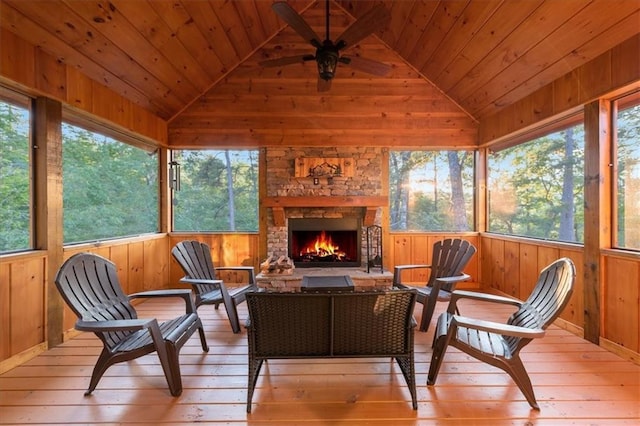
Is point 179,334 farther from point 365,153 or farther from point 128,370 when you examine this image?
point 365,153

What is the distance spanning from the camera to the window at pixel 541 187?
3117 mm

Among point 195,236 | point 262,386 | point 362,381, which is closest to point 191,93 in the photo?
point 195,236

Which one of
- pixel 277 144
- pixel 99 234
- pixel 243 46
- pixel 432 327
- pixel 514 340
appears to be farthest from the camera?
pixel 277 144

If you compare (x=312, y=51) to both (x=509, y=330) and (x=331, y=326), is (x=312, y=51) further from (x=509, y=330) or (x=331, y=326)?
(x=509, y=330)

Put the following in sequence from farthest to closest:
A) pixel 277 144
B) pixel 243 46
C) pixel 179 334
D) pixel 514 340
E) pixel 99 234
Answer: pixel 277 144 < pixel 243 46 < pixel 99 234 < pixel 179 334 < pixel 514 340

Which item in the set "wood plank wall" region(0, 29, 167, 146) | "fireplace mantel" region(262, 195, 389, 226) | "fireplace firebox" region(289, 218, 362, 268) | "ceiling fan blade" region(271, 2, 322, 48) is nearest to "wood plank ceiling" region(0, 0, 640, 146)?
"wood plank wall" region(0, 29, 167, 146)

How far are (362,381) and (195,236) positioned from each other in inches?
137

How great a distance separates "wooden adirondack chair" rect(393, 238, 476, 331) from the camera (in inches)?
116

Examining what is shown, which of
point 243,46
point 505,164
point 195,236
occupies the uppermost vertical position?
point 243,46

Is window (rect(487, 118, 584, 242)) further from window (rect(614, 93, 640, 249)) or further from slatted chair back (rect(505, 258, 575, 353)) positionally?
slatted chair back (rect(505, 258, 575, 353))

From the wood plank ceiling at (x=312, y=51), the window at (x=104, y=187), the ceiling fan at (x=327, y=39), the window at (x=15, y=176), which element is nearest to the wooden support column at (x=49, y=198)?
the window at (x=15, y=176)

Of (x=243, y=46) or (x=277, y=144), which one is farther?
(x=277, y=144)

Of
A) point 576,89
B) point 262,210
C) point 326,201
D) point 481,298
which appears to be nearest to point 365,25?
point 576,89

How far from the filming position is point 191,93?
4336 millimetres
